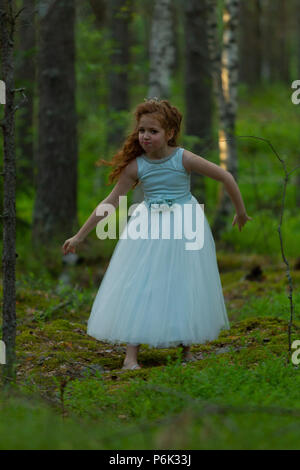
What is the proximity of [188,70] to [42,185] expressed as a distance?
18.0 ft

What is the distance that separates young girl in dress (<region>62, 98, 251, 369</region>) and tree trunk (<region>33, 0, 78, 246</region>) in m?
4.70

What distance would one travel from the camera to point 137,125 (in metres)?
5.23

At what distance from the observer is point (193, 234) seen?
198 inches

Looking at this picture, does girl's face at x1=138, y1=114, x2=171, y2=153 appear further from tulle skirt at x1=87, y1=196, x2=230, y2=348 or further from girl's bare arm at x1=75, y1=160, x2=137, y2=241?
tulle skirt at x1=87, y1=196, x2=230, y2=348

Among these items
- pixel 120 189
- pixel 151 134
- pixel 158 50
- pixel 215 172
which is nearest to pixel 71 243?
pixel 120 189

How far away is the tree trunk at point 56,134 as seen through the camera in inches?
384

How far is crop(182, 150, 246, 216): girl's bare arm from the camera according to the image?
16.6 ft

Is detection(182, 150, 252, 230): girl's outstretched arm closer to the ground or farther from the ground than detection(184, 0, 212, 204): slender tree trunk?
closer to the ground

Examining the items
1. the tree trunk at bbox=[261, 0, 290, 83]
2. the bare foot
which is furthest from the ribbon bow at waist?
the tree trunk at bbox=[261, 0, 290, 83]

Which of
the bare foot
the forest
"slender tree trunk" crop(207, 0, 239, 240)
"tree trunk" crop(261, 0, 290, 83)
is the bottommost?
the bare foot

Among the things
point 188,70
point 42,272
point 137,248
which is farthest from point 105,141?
point 137,248

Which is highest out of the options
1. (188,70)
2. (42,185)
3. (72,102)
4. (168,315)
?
(188,70)
